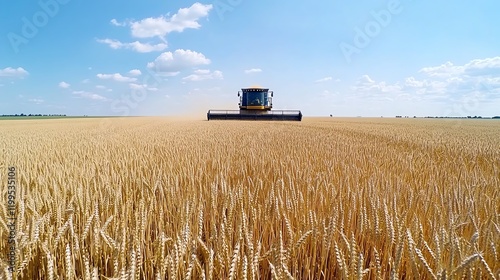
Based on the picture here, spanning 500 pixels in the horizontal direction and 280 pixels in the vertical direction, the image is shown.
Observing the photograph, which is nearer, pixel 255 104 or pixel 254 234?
pixel 254 234

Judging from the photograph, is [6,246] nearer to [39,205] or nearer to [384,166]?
[39,205]

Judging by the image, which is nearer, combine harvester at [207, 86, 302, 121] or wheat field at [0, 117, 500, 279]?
wheat field at [0, 117, 500, 279]

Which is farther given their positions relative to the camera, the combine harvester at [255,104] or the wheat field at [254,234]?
the combine harvester at [255,104]

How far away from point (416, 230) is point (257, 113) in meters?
20.9

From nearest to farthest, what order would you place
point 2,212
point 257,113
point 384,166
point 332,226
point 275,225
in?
point 332,226
point 2,212
point 275,225
point 384,166
point 257,113

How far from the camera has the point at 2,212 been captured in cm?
151

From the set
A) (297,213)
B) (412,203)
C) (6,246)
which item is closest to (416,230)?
(412,203)

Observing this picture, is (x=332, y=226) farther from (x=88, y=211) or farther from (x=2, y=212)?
(x=2, y=212)

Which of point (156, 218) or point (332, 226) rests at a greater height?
point (332, 226)

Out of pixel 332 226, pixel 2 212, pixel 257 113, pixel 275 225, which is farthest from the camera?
pixel 257 113

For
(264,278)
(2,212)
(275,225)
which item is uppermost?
(2,212)

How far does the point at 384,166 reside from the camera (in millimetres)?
3301

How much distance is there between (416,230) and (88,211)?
186 centimetres

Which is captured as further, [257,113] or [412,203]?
[257,113]
